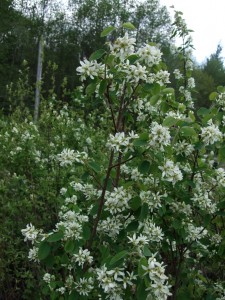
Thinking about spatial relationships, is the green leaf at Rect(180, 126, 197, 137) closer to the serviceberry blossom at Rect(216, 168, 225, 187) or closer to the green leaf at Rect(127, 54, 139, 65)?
the green leaf at Rect(127, 54, 139, 65)

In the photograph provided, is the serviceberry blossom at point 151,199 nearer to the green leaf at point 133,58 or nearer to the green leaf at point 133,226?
the green leaf at point 133,226

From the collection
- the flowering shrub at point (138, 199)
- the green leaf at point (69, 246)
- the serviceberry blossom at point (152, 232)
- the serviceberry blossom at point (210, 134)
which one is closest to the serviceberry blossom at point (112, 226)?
the flowering shrub at point (138, 199)

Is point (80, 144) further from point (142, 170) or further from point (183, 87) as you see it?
point (142, 170)

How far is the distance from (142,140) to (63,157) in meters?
0.45

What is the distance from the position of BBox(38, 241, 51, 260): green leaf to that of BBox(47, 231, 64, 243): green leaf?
1.9 inches

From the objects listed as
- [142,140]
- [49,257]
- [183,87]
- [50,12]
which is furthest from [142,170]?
[50,12]

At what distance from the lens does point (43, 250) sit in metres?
1.91

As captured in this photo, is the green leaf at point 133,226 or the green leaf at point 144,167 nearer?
the green leaf at point 144,167

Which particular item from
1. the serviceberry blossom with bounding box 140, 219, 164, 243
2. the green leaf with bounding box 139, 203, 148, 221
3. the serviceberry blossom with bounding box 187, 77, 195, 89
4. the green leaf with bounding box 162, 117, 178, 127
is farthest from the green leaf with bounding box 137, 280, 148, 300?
the serviceberry blossom with bounding box 187, 77, 195, 89

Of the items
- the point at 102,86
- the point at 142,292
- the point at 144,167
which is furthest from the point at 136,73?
the point at 142,292

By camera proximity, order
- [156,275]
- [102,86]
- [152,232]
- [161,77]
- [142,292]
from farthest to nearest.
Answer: [161,77]
[152,232]
[102,86]
[142,292]
[156,275]

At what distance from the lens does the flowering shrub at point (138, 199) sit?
5.87 ft

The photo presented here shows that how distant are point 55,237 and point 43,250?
9 centimetres

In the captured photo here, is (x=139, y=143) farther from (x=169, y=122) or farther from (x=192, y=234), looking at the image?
(x=192, y=234)
